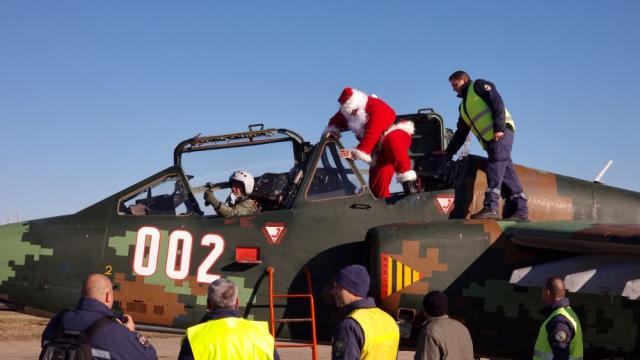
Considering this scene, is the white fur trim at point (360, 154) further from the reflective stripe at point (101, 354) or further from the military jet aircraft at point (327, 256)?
the reflective stripe at point (101, 354)

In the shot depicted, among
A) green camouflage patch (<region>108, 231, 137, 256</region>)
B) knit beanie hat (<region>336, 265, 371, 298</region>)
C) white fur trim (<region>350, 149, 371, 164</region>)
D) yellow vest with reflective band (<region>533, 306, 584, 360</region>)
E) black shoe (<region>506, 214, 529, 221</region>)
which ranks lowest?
yellow vest with reflective band (<region>533, 306, 584, 360</region>)

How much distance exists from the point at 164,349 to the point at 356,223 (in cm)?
1224

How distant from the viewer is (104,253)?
850cm

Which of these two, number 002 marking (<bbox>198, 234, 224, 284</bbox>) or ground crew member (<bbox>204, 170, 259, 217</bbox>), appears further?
ground crew member (<bbox>204, 170, 259, 217</bbox>)

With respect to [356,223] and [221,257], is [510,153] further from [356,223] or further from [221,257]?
[221,257]

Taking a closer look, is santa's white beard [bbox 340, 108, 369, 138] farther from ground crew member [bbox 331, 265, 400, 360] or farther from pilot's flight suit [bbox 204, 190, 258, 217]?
ground crew member [bbox 331, 265, 400, 360]

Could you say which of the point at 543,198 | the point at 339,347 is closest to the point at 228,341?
the point at 339,347

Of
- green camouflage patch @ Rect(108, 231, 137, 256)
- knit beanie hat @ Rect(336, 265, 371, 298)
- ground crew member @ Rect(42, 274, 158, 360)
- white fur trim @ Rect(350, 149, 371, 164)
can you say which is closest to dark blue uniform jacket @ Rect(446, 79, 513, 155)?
white fur trim @ Rect(350, 149, 371, 164)

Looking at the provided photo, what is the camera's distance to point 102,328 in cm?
480

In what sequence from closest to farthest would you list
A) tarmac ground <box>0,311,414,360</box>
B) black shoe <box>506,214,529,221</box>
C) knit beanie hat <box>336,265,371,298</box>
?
knit beanie hat <box>336,265,371,298</box> < black shoe <box>506,214,529,221</box> < tarmac ground <box>0,311,414,360</box>

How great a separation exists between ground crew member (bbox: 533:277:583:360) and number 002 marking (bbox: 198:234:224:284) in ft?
11.2

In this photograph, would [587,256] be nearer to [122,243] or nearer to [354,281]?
[354,281]

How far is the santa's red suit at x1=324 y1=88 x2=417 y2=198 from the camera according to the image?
30.1 ft

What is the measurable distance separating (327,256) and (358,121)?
189 centimetres
